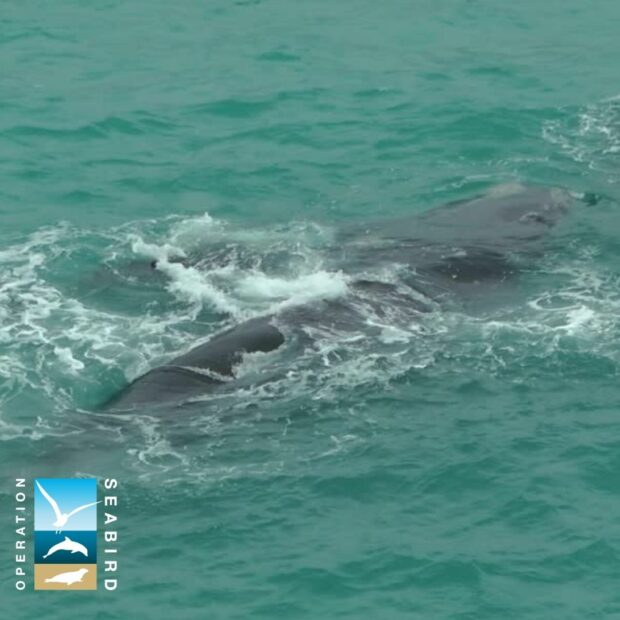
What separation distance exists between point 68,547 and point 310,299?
484 inches

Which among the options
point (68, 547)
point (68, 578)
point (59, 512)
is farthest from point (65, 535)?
point (68, 578)

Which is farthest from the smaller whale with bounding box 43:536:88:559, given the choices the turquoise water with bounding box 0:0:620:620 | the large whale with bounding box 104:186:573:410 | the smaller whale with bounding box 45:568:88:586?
the large whale with bounding box 104:186:573:410

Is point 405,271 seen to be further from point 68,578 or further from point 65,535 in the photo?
point 68,578

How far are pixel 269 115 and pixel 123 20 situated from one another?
1219 centimetres

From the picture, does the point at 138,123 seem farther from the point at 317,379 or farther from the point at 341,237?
the point at 317,379

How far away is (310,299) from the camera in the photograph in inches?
1656

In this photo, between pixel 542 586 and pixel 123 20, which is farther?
pixel 123 20

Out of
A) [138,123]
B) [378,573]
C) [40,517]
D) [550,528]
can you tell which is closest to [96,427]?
[40,517]

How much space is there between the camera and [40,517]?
107ft

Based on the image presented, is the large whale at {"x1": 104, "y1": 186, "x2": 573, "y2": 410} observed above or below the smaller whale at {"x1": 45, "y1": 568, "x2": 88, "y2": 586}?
above

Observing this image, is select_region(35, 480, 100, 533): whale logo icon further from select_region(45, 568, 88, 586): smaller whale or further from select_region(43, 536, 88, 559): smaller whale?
select_region(45, 568, 88, 586): smaller whale

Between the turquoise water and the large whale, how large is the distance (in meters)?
0.79

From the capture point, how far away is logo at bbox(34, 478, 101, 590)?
31.4 meters

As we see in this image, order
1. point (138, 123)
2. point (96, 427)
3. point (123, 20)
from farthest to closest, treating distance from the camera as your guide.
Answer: point (123, 20) → point (138, 123) → point (96, 427)
